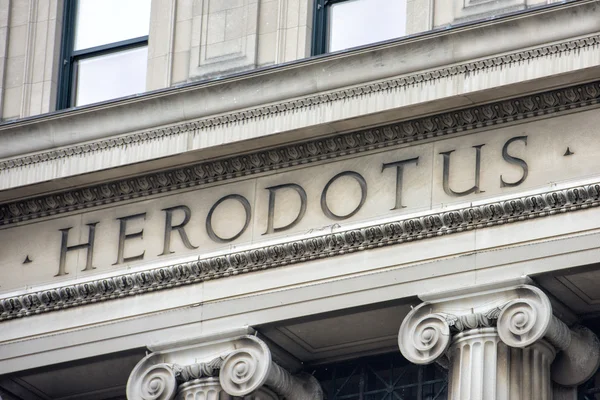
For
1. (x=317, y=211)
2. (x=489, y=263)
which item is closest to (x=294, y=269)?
(x=317, y=211)

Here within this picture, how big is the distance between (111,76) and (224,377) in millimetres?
5557

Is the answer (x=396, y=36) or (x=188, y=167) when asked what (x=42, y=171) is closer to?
(x=188, y=167)

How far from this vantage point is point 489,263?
87.0 feet

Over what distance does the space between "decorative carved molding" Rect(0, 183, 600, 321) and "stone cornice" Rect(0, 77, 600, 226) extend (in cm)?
120

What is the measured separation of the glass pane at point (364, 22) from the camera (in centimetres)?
2908

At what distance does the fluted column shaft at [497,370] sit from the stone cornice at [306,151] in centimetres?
272

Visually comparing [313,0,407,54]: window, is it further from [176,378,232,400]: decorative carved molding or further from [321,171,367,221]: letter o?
[176,378,232,400]: decorative carved molding

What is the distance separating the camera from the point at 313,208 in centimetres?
2808

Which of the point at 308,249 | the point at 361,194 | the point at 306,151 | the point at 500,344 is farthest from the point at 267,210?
the point at 500,344

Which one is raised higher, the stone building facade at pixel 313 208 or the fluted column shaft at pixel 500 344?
the stone building facade at pixel 313 208

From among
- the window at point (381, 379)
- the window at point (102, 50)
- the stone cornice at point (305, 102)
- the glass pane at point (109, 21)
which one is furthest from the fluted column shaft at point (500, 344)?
the glass pane at point (109, 21)

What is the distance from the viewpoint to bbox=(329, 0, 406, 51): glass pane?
29.1m

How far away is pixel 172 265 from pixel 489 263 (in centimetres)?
433

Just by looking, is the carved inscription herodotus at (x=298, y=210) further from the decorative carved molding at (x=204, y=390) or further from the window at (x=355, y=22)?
the window at (x=355, y=22)
